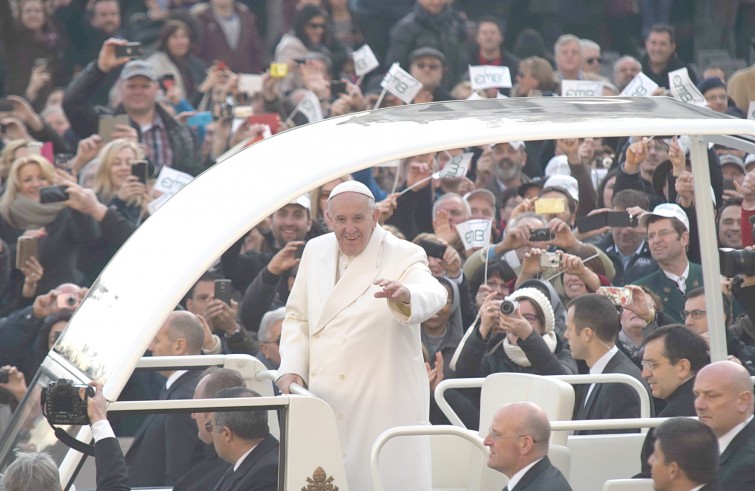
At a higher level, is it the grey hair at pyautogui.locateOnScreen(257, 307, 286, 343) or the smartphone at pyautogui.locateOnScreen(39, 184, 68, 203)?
the smartphone at pyautogui.locateOnScreen(39, 184, 68, 203)

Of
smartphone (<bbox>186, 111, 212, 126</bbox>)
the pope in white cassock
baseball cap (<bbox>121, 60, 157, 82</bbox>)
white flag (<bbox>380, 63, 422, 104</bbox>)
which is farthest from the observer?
smartphone (<bbox>186, 111, 212, 126</bbox>)

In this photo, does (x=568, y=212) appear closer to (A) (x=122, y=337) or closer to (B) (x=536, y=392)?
(B) (x=536, y=392)

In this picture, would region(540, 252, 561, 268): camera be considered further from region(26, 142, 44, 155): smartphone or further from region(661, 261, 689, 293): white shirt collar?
region(26, 142, 44, 155): smartphone

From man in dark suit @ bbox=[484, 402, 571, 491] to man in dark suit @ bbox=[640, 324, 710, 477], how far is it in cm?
129

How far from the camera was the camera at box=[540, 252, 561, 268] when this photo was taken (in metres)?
9.41

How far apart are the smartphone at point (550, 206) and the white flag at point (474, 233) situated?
30.2 inches

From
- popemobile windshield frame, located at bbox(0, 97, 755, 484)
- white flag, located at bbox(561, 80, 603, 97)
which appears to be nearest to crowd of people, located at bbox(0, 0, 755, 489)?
popemobile windshield frame, located at bbox(0, 97, 755, 484)

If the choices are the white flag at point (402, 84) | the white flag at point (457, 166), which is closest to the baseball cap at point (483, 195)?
the white flag at point (457, 166)

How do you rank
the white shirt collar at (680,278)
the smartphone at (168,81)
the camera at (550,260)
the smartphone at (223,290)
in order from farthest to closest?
the smartphone at (168,81)
the smartphone at (223,290)
the white shirt collar at (680,278)
the camera at (550,260)

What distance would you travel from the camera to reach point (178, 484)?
690 centimetres

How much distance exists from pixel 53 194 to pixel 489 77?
4065 mm

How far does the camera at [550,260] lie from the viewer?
30.9 feet

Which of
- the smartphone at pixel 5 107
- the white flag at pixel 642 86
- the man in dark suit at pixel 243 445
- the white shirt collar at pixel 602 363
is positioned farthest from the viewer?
the smartphone at pixel 5 107

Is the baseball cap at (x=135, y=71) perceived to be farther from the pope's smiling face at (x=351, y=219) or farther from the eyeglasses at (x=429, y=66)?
the pope's smiling face at (x=351, y=219)
